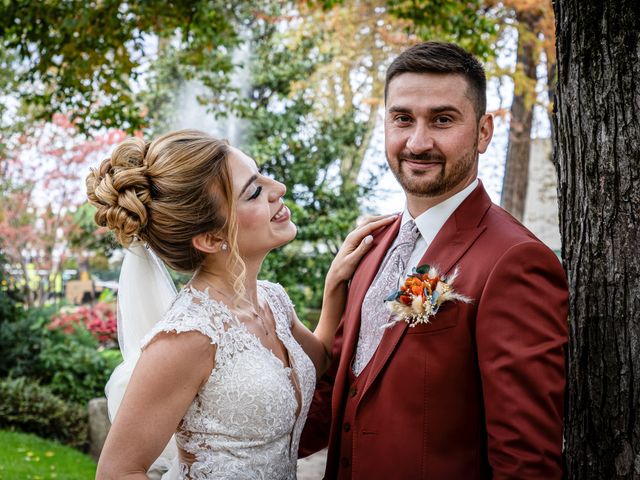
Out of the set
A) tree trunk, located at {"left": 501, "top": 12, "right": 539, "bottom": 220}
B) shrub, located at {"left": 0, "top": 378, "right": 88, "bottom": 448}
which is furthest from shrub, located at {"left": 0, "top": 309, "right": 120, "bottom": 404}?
tree trunk, located at {"left": 501, "top": 12, "right": 539, "bottom": 220}

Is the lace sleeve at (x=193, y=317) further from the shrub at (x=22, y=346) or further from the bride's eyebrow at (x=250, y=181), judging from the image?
the shrub at (x=22, y=346)

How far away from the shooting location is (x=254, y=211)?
279 centimetres

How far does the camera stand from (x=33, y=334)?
905 cm

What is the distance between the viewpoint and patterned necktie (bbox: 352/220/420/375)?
274 cm

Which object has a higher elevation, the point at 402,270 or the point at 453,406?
the point at 402,270

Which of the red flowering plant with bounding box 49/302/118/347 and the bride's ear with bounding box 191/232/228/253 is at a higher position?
the bride's ear with bounding box 191/232/228/253

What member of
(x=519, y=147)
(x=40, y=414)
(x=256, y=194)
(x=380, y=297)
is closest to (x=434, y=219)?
(x=380, y=297)

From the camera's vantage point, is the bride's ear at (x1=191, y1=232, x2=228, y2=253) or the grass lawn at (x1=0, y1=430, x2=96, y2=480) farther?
the grass lawn at (x1=0, y1=430, x2=96, y2=480)

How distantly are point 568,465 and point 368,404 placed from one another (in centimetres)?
76

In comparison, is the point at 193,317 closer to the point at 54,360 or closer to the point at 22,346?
the point at 54,360

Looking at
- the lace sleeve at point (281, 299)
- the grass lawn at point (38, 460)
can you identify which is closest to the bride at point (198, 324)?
the lace sleeve at point (281, 299)

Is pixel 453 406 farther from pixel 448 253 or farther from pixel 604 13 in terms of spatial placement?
pixel 604 13

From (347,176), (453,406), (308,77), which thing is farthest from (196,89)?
(453,406)

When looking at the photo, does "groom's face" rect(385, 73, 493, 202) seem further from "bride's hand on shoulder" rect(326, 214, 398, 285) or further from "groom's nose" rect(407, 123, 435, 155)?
"bride's hand on shoulder" rect(326, 214, 398, 285)
